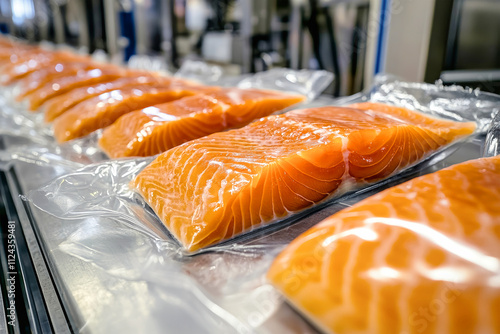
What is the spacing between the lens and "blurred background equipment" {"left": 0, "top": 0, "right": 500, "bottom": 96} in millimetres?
1446

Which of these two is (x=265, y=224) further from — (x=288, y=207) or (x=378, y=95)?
(x=378, y=95)

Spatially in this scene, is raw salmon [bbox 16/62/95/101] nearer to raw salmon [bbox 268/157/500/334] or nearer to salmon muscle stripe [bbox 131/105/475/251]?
salmon muscle stripe [bbox 131/105/475/251]

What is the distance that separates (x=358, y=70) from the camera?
80.1 inches

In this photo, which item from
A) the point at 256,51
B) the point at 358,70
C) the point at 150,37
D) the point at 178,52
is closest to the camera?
the point at 358,70

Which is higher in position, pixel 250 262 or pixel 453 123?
pixel 453 123

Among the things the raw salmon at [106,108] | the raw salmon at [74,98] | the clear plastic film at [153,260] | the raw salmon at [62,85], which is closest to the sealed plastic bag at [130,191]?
the clear plastic film at [153,260]

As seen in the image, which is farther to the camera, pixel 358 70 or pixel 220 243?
pixel 358 70

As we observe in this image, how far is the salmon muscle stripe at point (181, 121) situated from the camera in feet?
3.61

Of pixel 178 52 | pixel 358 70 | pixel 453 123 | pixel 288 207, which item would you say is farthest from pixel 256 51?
pixel 288 207

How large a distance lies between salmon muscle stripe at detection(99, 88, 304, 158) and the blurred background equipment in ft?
1.90

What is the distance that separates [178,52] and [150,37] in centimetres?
79

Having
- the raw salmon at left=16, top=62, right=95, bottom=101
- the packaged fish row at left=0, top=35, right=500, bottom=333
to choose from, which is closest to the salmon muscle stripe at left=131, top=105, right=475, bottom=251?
the packaged fish row at left=0, top=35, right=500, bottom=333

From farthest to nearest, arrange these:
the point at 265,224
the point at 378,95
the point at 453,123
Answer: the point at 378,95
the point at 453,123
the point at 265,224

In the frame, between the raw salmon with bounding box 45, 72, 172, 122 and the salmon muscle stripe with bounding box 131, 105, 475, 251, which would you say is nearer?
the salmon muscle stripe with bounding box 131, 105, 475, 251
